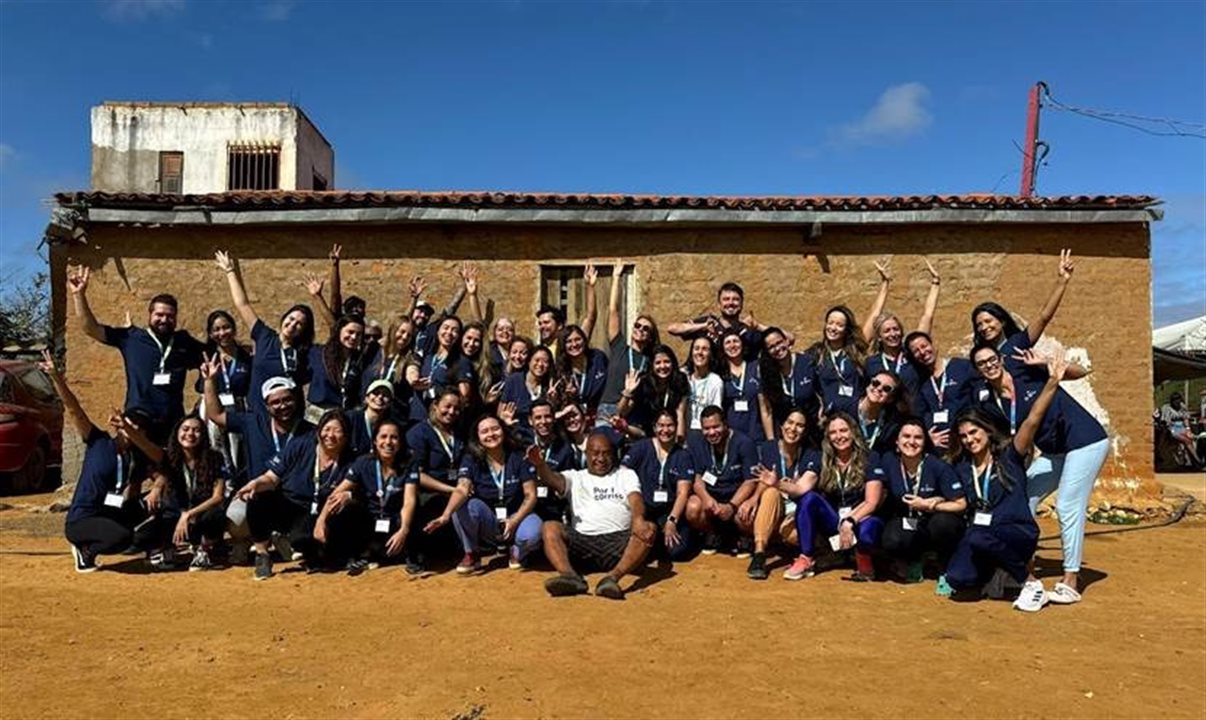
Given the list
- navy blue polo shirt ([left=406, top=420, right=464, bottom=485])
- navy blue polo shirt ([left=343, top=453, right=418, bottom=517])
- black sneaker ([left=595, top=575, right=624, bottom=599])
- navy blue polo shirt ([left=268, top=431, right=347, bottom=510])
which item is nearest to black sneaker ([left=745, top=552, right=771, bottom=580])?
black sneaker ([left=595, top=575, right=624, bottom=599])

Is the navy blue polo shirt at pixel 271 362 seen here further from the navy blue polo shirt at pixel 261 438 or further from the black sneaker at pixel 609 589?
the black sneaker at pixel 609 589

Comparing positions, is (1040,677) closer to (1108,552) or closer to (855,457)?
(855,457)

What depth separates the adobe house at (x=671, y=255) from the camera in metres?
8.71

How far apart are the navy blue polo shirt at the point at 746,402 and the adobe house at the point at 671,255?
8.08 feet

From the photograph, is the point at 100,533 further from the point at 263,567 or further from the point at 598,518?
the point at 598,518

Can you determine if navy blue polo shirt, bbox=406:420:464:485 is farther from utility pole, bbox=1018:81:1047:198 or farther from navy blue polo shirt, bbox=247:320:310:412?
utility pole, bbox=1018:81:1047:198

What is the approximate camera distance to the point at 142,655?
13.8 ft

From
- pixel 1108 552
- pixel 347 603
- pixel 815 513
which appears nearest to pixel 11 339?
pixel 347 603

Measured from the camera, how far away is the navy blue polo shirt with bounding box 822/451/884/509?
18.6ft

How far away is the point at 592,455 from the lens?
225 inches

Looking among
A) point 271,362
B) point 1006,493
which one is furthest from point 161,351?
point 1006,493

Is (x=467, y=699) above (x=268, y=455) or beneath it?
beneath

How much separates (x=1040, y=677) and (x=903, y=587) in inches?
66.8

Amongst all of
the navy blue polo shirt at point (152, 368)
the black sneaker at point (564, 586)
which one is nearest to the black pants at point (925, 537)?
the black sneaker at point (564, 586)
